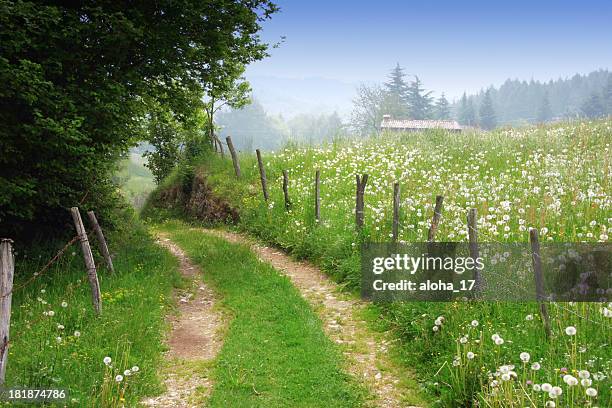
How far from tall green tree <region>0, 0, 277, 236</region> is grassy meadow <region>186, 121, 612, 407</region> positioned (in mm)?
6412

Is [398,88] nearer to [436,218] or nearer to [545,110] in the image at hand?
[545,110]

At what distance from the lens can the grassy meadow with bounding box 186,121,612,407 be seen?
5.30m

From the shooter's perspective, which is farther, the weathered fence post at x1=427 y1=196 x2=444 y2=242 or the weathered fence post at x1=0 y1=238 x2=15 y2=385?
the weathered fence post at x1=427 y1=196 x2=444 y2=242

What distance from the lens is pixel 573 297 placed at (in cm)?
655

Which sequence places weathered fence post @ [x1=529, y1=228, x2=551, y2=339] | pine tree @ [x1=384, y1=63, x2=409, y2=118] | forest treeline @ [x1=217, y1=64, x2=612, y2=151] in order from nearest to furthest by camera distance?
weathered fence post @ [x1=529, y1=228, x2=551, y2=339] < forest treeline @ [x1=217, y1=64, x2=612, y2=151] < pine tree @ [x1=384, y1=63, x2=409, y2=118]

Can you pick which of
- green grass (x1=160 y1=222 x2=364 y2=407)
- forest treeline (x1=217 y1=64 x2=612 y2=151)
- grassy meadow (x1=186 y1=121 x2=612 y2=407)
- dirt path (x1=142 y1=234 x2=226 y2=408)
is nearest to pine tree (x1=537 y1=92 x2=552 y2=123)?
forest treeline (x1=217 y1=64 x2=612 y2=151)

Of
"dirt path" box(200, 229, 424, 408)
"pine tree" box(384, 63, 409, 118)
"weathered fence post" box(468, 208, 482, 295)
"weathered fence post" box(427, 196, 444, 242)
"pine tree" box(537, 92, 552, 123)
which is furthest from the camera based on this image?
"pine tree" box(537, 92, 552, 123)

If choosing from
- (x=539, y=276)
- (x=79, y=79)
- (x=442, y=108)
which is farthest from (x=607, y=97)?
(x=79, y=79)

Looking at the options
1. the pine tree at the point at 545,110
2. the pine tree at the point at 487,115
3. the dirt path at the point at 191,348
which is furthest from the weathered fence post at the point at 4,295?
the pine tree at the point at 545,110

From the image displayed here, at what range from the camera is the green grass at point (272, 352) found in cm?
633

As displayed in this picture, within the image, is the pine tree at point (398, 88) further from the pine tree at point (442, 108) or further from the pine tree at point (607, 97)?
the pine tree at point (607, 97)

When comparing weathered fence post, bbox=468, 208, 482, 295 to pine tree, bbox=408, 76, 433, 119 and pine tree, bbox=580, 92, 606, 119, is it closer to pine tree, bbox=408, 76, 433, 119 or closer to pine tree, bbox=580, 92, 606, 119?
pine tree, bbox=408, 76, 433, 119

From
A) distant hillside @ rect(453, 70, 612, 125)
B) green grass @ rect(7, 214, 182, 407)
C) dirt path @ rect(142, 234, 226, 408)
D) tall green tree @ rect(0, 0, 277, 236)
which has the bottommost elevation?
dirt path @ rect(142, 234, 226, 408)

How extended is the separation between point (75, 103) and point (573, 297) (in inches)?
404
